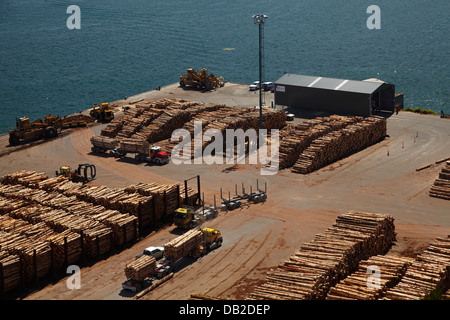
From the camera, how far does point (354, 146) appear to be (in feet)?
251

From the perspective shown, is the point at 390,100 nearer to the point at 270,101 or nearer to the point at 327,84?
the point at 327,84

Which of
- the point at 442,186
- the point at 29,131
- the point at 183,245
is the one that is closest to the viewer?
the point at 183,245

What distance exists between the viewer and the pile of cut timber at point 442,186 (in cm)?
5991

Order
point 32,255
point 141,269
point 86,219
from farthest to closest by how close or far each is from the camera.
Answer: point 86,219 < point 32,255 < point 141,269

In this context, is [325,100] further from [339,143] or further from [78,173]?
[78,173]

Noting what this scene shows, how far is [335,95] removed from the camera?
92562mm

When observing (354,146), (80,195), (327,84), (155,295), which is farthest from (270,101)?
(155,295)

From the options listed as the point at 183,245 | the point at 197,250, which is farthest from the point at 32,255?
the point at 197,250

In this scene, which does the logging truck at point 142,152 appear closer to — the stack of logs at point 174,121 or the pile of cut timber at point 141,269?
the stack of logs at point 174,121

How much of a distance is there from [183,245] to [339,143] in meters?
32.6

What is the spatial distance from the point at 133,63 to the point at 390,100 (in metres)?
109

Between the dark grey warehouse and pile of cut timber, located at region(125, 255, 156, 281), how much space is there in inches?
2155

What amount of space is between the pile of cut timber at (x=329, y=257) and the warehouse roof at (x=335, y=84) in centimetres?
4438

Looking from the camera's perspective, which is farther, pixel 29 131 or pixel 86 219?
pixel 29 131
